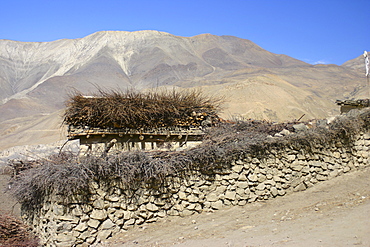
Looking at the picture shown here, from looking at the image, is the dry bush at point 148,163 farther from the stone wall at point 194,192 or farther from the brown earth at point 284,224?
the brown earth at point 284,224

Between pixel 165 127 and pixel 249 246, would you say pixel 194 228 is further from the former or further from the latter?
pixel 165 127

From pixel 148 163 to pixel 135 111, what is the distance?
2.47 metres

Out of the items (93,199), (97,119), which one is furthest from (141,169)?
(97,119)

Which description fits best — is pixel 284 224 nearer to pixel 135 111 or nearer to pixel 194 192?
pixel 194 192

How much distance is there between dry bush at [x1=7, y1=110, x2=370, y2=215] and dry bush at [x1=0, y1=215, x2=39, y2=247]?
519 mm

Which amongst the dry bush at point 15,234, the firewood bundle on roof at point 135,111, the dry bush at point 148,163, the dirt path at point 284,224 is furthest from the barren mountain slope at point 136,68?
the dry bush at point 15,234

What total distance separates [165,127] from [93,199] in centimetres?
362

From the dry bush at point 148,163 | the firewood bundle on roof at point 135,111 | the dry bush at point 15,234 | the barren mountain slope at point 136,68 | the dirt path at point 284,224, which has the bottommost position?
the dirt path at point 284,224

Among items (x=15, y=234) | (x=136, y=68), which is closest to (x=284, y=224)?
(x=15, y=234)

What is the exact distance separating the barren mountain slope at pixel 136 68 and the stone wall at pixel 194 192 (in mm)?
27438

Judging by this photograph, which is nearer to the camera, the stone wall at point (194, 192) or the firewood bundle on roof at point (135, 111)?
the stone wall at point (194, 192)

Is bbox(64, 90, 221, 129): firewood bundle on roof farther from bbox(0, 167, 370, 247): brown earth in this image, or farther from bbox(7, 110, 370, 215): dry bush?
bbox(0, 167, 370, 247): brown earth

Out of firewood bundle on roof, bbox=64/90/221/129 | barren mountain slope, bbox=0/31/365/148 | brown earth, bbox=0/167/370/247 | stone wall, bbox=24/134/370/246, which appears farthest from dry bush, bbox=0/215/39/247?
barren mountain slope, bbox=0/31/365/148

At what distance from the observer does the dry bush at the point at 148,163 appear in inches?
301
